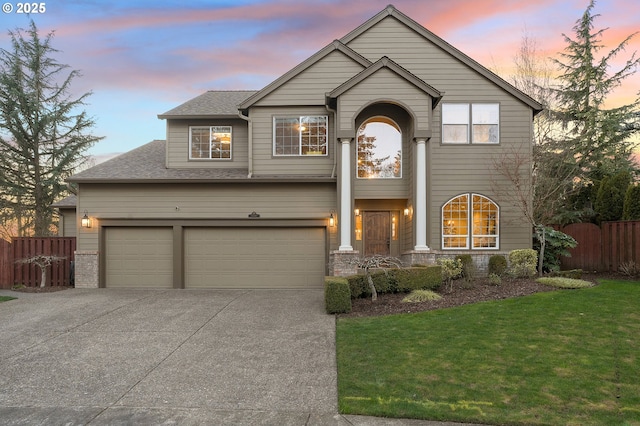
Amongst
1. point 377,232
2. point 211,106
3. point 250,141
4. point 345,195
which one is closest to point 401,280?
point 345,195

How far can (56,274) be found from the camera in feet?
43.5

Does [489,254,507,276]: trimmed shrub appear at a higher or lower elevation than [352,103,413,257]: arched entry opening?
lower

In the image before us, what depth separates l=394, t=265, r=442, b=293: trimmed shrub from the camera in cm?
1019

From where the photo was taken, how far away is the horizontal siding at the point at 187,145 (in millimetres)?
14211

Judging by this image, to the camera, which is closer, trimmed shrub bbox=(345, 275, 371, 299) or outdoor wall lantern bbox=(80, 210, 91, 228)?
trimmed shrub bbox=(345, 275, 371, 299)

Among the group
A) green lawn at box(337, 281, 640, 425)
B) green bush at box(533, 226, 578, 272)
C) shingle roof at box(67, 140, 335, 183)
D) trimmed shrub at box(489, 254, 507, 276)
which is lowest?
green lawn at box(337, 281, 640, 425)

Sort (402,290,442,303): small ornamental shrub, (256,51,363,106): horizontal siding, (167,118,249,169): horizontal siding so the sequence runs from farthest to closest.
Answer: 1. (167,118,249,169): horizontal siding
2. (256,51,363,106): horizontal siding
3. (402,290,442,303): small ornamental shrub

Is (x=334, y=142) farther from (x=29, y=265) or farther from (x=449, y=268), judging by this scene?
(x=29, y=265)

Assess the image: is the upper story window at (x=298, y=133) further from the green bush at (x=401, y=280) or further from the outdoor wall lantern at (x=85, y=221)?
the outdoor wall lantern at (x=85, y=221)

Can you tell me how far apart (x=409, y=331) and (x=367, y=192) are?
264 inches

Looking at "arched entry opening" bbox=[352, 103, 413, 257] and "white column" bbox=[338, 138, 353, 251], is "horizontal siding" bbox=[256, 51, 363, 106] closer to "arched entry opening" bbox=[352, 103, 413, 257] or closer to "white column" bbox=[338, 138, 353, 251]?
"arched entry opening" bbox=[352, 103, 413, 257]

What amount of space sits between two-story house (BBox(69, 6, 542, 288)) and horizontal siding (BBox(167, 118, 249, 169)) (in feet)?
2.42

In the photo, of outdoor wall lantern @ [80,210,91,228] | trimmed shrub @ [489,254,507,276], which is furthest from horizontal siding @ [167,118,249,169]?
trimmed shrub @ [489,254,507,276]

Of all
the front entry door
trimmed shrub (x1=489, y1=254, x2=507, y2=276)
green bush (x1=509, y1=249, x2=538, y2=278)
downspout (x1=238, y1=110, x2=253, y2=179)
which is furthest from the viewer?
the front entry door
